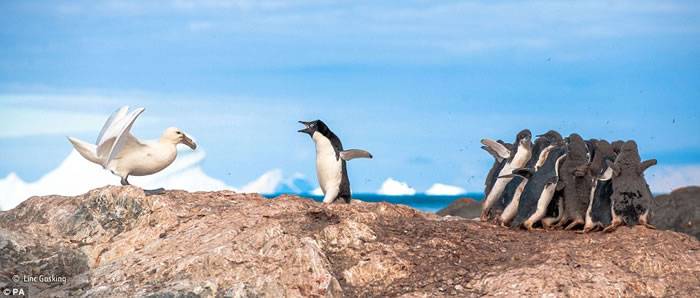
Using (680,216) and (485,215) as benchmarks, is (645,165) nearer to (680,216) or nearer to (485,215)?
(485,215)

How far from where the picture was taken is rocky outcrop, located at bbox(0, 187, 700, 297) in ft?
35.2

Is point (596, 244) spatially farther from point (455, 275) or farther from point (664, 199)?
point (664, 199)

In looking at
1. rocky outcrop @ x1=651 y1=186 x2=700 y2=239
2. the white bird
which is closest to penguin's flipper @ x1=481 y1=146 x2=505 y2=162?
the white bird

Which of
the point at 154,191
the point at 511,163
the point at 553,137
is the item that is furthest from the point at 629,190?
the point at 154,191

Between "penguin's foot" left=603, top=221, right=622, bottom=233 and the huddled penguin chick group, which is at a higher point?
the huddled penguin chick group

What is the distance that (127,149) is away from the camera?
1325 centimetres

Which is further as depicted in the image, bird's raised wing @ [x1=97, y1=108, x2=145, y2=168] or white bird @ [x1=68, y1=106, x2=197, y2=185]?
white bird @ [x1=68, y1=106, x2=197, y2=185]

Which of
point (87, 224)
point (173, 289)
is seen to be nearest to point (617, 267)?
point (173, 289)

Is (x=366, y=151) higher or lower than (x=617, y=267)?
higher

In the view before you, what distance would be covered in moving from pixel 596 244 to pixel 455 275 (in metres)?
2.09

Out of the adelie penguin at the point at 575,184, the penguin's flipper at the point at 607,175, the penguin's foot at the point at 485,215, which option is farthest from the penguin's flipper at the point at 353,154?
the penguin's flipper at the point at 607,175

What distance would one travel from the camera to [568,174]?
14062 mm

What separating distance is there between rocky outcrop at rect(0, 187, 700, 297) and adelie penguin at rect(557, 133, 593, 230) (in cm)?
46

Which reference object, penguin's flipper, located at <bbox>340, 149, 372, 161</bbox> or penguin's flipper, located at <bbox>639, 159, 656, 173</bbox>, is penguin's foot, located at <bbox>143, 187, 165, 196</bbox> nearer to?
penguin's flipper, located at <bbox>340, 149, 372, 161</bbox>
